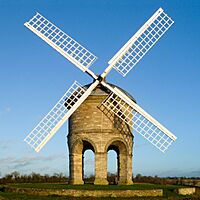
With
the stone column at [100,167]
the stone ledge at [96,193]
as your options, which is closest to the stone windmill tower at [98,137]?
the stone column at [100,167]

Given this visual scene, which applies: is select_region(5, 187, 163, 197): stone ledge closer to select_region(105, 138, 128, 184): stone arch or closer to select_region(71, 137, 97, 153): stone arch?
select_region(105, 138, 128, 184): stone arch

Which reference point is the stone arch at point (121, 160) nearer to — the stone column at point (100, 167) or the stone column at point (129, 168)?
the stone column at point (129, 168)

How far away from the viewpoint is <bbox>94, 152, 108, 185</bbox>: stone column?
2936 centimetres

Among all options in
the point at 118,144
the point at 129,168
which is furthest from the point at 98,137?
the point at 129,168

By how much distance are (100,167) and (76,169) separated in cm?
203

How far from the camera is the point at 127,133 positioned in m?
30.6

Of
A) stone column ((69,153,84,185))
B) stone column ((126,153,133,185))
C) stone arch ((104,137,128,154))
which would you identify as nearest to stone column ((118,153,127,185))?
stone column ((126,153,133,185))

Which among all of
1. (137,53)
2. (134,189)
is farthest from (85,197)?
(137,53)

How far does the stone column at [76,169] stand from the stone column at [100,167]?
157 centimetres

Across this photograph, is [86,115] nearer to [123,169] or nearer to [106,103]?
[106,103]

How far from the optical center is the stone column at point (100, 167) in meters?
29.4

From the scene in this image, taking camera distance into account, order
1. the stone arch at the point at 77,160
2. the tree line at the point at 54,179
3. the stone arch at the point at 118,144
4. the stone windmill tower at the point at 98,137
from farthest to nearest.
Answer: the tree line at the point at 54,179
the stone arch at the point at 77,160
the stone arch at the point at 118,144
the stone windmill tower at the point at 98,137

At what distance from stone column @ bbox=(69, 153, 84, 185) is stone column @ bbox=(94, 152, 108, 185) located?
1.57 metres

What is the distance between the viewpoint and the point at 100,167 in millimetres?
29391
